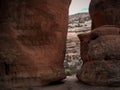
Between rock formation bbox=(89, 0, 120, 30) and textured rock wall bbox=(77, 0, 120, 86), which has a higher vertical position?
rock formation bbox=(89, 0, 120, 30)

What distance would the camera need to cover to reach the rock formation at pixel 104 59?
6.19 metres

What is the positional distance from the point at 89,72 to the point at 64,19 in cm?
200

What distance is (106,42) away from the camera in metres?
6.66

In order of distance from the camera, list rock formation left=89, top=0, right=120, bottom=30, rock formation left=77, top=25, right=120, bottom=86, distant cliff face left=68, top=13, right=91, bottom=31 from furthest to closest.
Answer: distant cliff face left=68, top=13, right=91, bottom=31 < rock formation left=89, top=0, right=120, bottom=30 < rock formation left=77, top=25, right=120, bottom=86

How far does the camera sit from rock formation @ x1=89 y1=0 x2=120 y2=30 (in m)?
7.55

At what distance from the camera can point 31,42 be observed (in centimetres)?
733

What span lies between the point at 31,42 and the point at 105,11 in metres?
2.23

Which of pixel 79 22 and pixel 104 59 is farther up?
pixel 79 22

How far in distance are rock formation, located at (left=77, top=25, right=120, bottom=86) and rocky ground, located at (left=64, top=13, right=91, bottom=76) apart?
10535mm

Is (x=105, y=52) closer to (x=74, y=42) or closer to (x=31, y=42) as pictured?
(x=31, y=42)

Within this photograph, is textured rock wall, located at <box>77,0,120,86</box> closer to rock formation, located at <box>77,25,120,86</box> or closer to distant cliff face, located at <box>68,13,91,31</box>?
rock formation, located at <box>77,25,120,86</box>

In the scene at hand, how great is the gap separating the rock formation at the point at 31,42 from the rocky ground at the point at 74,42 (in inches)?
391

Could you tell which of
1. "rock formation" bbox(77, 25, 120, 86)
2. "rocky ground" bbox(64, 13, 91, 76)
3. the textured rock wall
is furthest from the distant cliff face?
"rock formation" bbox(77, 25, 120, 86)

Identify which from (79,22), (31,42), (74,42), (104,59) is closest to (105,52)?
(104,59)
